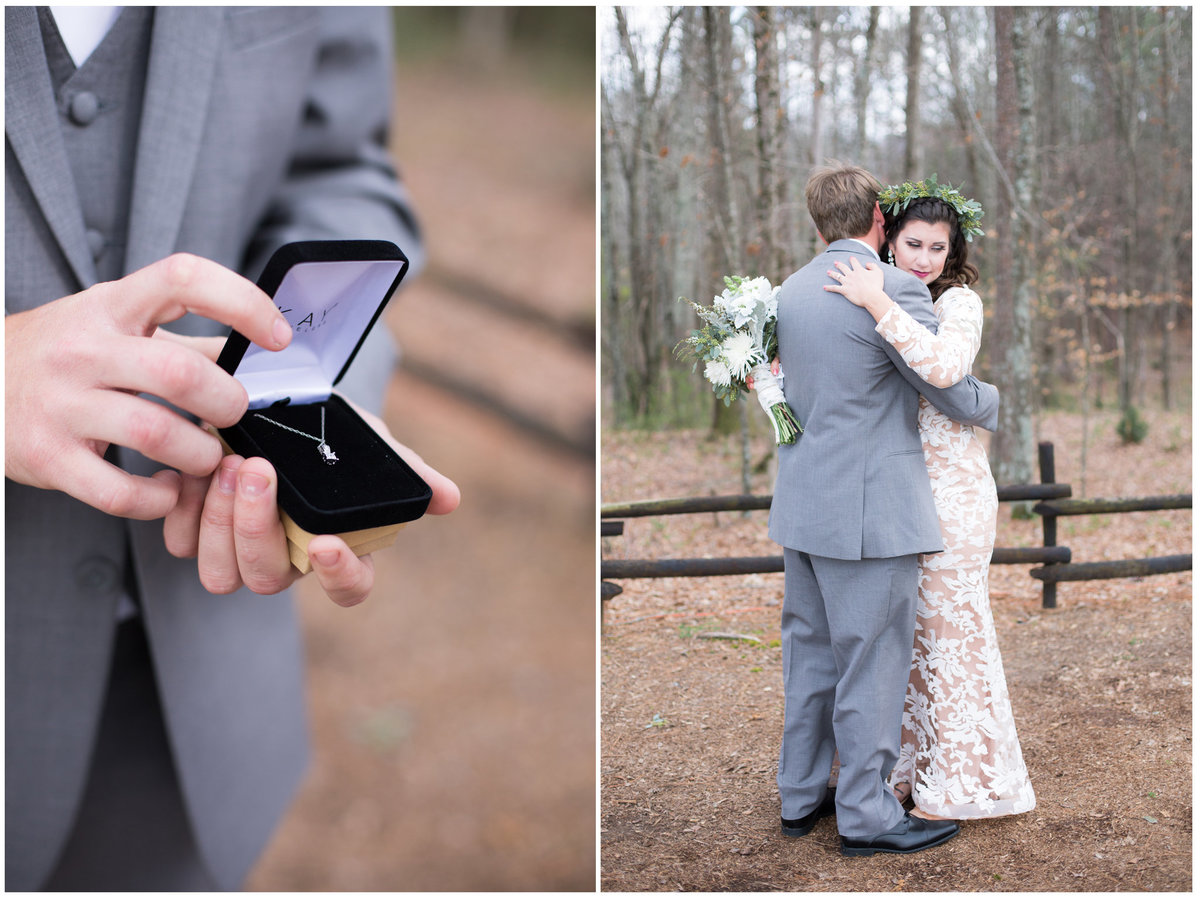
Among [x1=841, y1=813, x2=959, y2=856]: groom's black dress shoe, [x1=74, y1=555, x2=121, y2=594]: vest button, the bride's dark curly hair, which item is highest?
the bride's dark curly hair

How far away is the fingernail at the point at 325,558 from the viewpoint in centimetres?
119

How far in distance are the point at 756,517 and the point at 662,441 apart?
46 centimetres

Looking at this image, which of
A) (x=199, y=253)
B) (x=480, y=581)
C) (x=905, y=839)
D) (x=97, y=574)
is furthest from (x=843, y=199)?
(x=480, y=581)

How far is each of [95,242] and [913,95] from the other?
2295mm

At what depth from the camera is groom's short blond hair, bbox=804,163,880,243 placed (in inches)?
80.7

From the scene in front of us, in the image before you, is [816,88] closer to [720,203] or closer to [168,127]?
[720,203]

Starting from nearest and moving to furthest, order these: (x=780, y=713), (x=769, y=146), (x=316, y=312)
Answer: (x=316, y=312) < (x=780, y=713) < (x=769, y=146)

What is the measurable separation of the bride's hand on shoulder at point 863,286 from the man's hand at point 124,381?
1.28 m

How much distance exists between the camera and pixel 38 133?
4.55 ft

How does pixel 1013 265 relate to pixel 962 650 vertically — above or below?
above

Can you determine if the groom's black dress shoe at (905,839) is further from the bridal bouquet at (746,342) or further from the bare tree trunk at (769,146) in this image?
the bare tree trunk at (769,146)

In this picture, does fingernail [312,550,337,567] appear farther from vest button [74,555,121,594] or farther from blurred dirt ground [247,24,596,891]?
blurred dirt ground [247,24,596,891]

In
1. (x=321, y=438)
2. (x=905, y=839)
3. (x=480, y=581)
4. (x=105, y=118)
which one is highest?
(x=105, y=118)

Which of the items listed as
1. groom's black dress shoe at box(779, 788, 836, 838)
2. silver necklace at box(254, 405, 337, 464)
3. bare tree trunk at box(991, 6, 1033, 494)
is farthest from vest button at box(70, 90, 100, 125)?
bare tree trunk at box(991, 6, 1033, 494)
